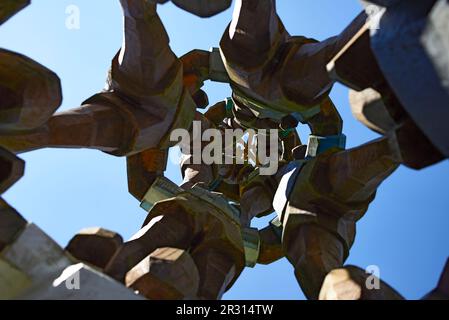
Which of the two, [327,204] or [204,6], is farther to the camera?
[327,204]

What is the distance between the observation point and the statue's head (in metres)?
5.64

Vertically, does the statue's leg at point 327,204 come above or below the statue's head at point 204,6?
below

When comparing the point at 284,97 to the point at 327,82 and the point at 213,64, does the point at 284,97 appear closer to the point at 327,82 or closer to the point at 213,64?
the point at 327,82

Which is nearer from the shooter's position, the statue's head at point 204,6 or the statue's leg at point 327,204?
the statue's head at point 204,6

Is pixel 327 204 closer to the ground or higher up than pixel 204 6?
closer to the ground

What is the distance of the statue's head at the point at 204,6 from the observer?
564 cm

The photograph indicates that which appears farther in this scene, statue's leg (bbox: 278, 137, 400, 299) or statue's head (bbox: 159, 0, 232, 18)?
statue's leg (bbox: 278, 137, 400, 299)

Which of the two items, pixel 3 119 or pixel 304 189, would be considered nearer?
pixel 3 119

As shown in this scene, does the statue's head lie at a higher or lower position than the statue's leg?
higher

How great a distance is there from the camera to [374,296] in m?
4.41

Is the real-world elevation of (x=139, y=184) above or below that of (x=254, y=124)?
below

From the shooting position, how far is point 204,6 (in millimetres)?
5789
